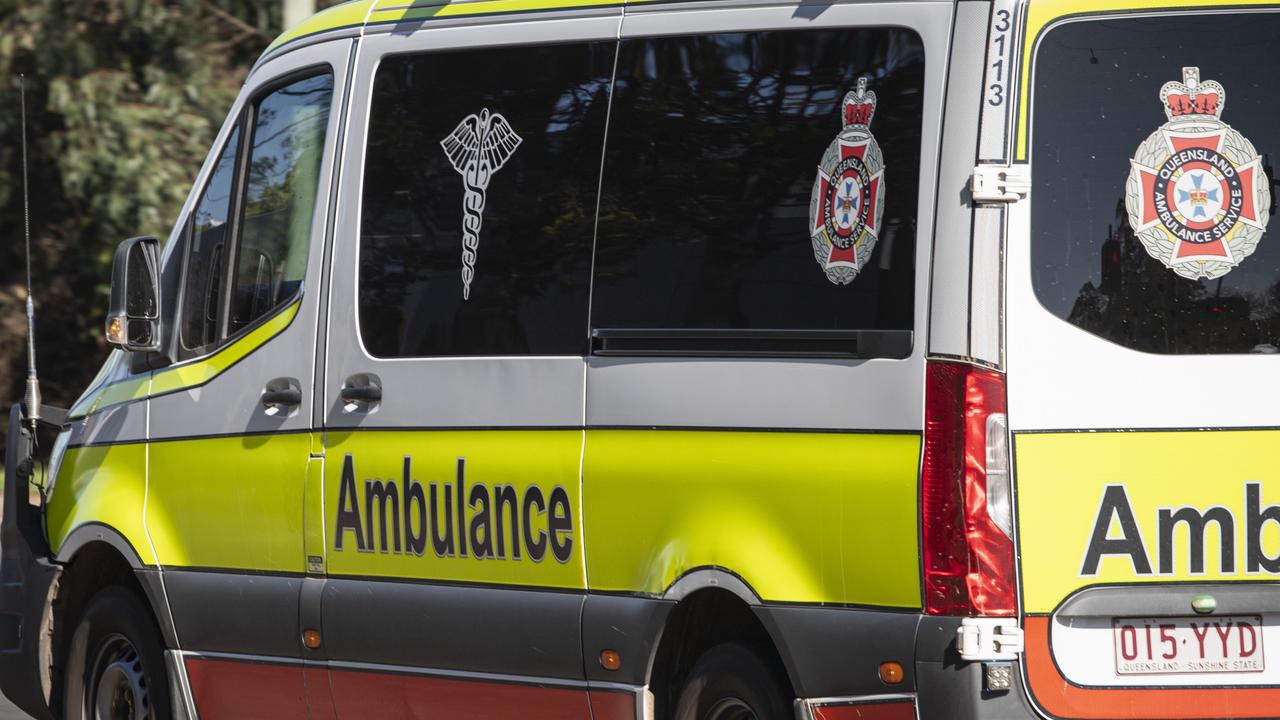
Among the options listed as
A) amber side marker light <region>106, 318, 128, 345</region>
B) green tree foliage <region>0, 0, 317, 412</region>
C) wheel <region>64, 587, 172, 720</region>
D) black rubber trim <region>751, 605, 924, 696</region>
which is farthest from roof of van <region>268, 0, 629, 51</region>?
green tree foliage <region>0, 0, 317, 412</region>

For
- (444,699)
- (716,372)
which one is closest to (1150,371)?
(716,372)

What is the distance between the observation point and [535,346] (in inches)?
205

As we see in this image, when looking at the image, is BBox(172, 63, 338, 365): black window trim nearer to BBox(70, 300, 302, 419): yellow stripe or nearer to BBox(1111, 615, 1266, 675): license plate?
BBox(70, 300, 302, 419): yellow stripe

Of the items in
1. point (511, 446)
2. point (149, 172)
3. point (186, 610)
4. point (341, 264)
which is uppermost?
point (149, 172)

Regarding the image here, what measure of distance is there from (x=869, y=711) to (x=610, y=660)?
0.84 metres

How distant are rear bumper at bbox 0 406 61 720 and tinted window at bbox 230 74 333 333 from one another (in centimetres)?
108

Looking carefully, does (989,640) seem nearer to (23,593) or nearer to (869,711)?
(869,711)

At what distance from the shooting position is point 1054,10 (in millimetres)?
4328

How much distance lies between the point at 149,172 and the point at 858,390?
10.7 meters

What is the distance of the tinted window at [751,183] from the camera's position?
4434mm

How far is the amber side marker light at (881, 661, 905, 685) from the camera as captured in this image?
4.29 metres

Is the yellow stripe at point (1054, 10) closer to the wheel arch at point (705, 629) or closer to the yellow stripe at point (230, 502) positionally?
the wheel arch at point (705, 629)

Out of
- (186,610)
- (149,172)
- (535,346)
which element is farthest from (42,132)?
(535,346)

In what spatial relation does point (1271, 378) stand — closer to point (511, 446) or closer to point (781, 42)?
point (781, 42)
